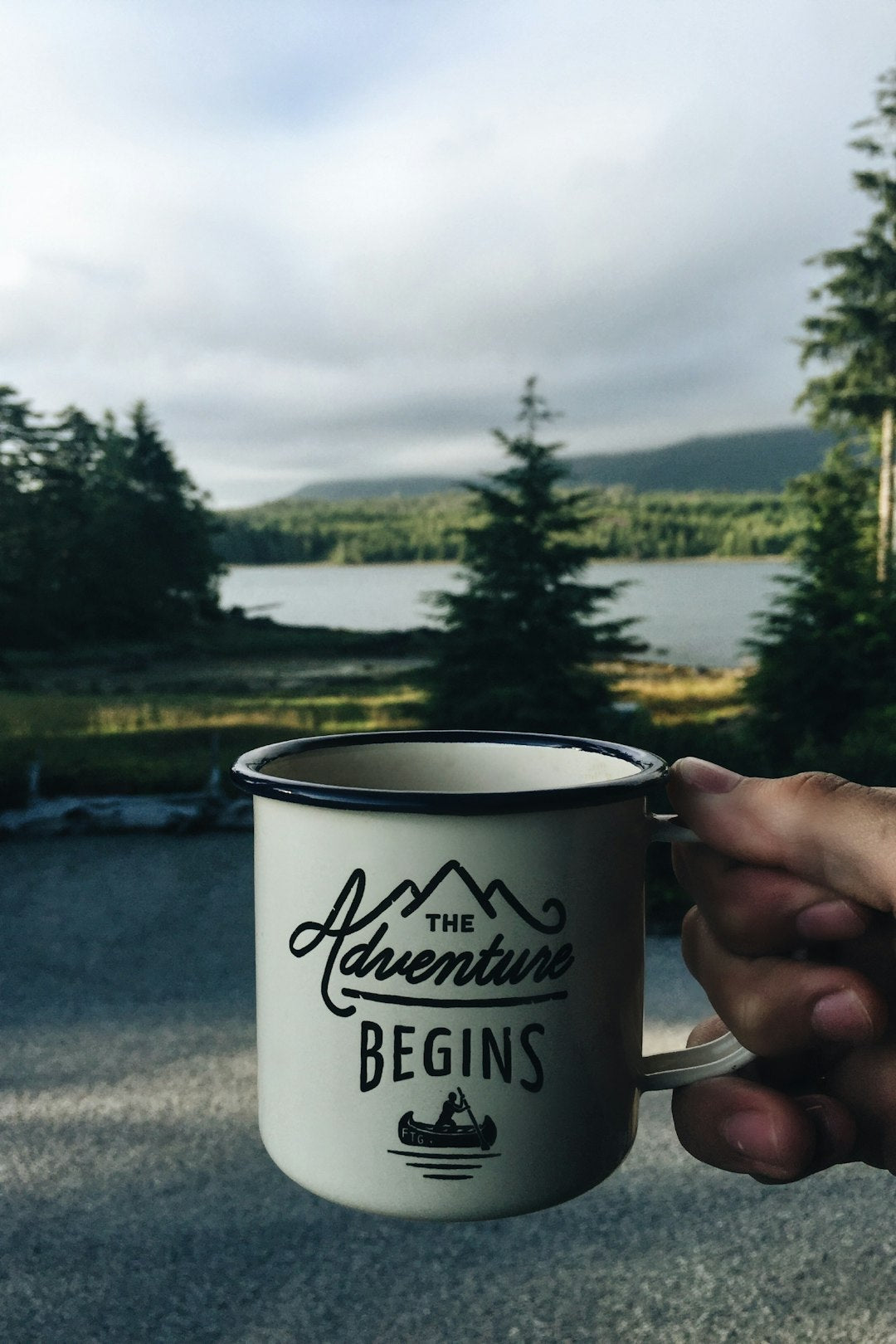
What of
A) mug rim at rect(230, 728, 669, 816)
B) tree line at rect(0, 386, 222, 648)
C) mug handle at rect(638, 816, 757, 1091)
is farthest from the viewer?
tree line at rect(0, 386, 222, 648)

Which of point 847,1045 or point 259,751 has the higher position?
point 259,751

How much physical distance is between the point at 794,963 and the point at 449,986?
17.5 inches

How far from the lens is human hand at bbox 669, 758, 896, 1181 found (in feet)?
3.07

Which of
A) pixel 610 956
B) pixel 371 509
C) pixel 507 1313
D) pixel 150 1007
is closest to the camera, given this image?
pixel 610 956

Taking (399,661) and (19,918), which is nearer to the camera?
(19,918)

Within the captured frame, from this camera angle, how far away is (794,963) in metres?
1.01

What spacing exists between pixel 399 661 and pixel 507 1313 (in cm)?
526

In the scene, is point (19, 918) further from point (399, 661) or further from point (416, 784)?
point (416, 784)

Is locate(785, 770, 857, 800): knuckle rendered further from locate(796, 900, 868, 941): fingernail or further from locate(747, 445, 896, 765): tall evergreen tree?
locate(747, 445, 896, 765): tall evergreen tree

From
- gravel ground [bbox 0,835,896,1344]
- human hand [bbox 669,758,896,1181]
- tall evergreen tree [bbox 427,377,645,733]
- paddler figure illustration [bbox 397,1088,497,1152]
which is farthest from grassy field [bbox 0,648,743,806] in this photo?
paddler figure illustration [bbox 397,1088,497,1152]

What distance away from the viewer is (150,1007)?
5176mm

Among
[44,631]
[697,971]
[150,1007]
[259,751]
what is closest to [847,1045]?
[697,971]

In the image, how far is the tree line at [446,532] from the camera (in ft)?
26.2

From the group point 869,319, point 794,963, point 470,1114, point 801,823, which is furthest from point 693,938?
point 869,319
